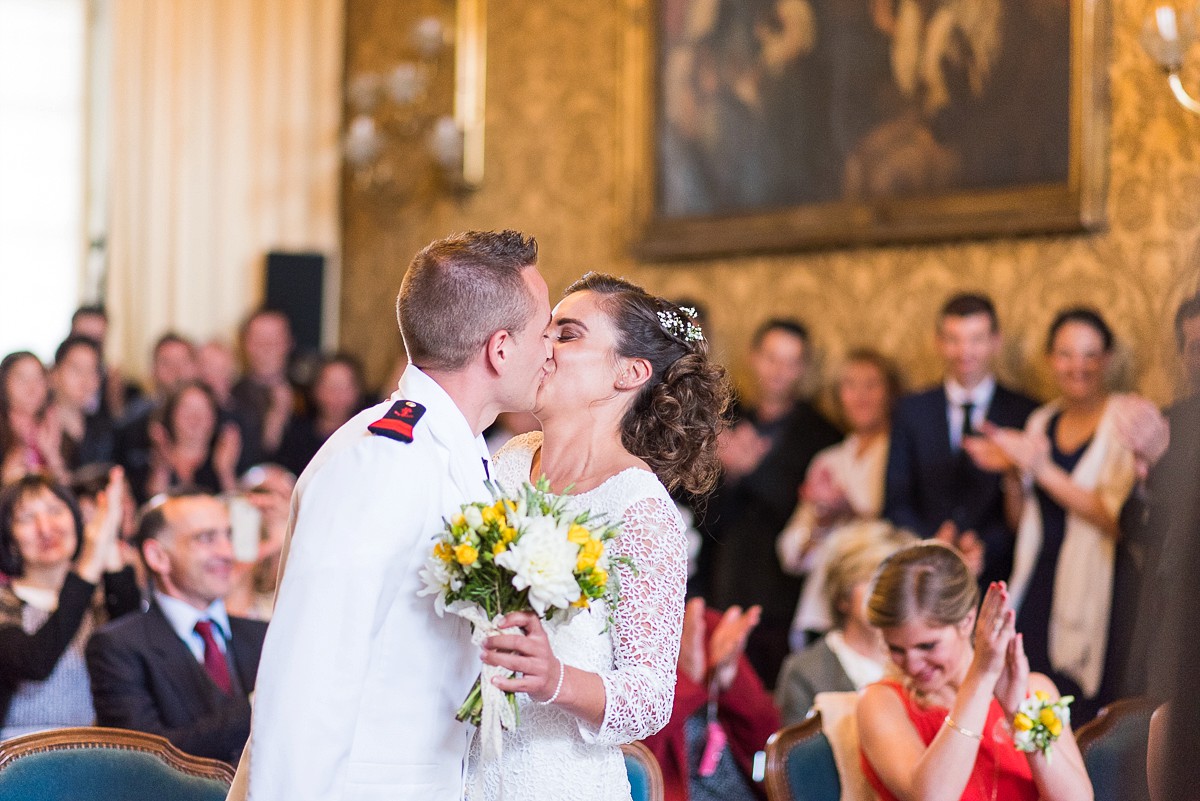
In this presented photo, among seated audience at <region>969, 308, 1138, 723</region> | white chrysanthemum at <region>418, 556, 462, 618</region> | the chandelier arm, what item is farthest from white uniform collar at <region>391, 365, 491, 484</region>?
the chandelier arm

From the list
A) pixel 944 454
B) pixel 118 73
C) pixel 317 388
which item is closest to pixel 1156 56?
pixel 944 454

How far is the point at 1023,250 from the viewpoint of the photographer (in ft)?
21.7

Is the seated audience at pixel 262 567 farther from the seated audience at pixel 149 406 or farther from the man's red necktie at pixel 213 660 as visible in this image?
the seated audience at pixel 149 406

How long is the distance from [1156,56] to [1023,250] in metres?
1.37

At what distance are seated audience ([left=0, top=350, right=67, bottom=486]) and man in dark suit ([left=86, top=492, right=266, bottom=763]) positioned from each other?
2307mm

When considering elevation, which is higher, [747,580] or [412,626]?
[412,626]

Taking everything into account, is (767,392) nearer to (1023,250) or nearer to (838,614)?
(1023,250)

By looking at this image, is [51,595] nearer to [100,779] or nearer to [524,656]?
[100,779]

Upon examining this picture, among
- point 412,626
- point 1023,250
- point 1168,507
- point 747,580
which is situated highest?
point 1023,250

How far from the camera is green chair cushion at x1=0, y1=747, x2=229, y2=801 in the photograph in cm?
302

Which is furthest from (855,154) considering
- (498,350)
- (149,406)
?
(498,350)

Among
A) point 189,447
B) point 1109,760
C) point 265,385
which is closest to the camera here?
point 1109,760

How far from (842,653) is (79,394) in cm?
447

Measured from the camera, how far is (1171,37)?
5336 mm
